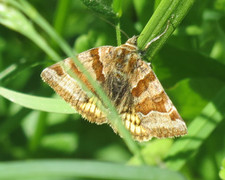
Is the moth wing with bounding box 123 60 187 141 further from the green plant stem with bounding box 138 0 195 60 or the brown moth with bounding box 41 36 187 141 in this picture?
the green plant stem with bounding box 138 0 195 60

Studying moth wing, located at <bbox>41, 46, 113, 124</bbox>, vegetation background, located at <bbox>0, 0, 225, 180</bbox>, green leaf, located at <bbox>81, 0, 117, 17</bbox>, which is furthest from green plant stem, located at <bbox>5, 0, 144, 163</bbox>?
moth wing, located at <bbox>41, 46, 113, 124</bbox>

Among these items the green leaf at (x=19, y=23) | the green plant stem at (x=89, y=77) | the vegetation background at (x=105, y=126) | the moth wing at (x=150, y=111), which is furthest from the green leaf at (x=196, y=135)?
the green leaf at (x=19, y=23)

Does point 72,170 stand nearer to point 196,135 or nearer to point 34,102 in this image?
point 34,102

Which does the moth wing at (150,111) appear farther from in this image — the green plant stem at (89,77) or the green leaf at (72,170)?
the green leaf at (72,170)

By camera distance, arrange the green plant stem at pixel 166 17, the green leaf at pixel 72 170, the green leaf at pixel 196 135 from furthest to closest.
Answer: the green leaf at pixel 196 135, the green plant stem at pixel 166 17, the green leaf at pixel 72 170

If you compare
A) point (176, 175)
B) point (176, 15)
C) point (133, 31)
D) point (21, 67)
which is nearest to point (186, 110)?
point (133, 31)

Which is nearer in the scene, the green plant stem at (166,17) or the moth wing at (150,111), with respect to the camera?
the green plant stem at (166,17)
